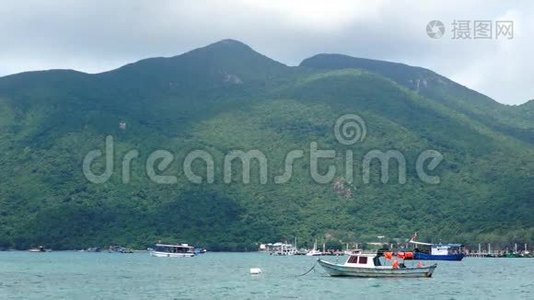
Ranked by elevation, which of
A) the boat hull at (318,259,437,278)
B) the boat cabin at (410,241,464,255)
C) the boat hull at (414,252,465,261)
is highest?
the boat hull at (318,259,437,278)

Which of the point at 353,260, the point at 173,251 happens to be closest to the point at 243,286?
the point at 353,260

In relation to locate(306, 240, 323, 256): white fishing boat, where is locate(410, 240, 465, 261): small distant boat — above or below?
above

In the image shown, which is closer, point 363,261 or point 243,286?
point 243,286

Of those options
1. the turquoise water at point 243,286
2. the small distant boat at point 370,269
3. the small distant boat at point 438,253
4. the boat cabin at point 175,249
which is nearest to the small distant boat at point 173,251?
the boat cabin at point 175,249

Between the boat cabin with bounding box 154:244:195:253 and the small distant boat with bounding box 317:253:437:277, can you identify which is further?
the boat cabin with bounding box 154:244:195:253

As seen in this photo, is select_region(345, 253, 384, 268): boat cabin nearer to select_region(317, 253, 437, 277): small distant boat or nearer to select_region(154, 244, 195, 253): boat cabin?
select_region(317, 253, 437, 277): small distant boat

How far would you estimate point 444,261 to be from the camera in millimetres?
144000

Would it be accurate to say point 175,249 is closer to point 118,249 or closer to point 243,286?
point 118,249

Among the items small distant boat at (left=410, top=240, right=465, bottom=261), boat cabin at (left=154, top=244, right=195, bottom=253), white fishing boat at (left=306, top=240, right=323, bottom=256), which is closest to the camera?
small distant boat at (left=410, top=240, right=465, bottom=261)

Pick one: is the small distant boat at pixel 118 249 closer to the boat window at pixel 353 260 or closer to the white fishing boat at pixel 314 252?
the white fishing boat at pixel 314 252

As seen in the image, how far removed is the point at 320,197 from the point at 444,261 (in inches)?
2268

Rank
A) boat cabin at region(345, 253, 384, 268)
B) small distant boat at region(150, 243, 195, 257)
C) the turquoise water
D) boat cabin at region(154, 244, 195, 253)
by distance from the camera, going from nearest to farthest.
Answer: the turquoise water, boat cabin at region(345, 253, 384, 268), small distant boat at region(150, 243, 195, 257), boat cabin at region(154, 244, 195, 253)

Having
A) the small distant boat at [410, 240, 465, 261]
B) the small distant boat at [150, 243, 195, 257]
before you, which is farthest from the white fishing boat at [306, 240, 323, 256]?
the small distant boat at [410, 240, 465, 261]

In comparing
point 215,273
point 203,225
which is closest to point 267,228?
point 203,225
